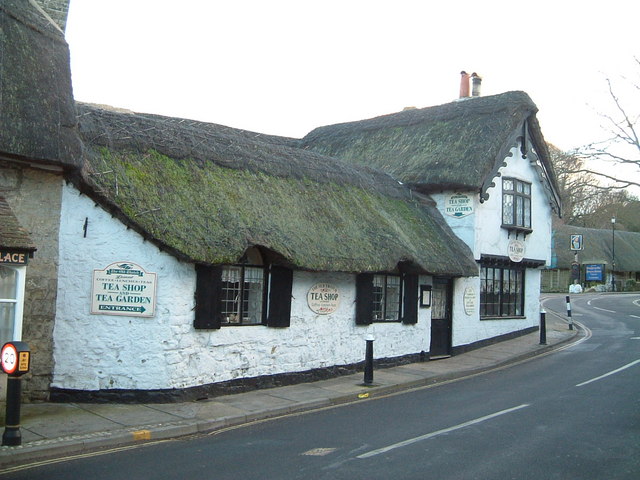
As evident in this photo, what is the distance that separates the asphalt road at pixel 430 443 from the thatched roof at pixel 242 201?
3.27 metres

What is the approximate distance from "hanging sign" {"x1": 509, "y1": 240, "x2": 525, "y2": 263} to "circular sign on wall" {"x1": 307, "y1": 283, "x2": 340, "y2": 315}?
8.77 m

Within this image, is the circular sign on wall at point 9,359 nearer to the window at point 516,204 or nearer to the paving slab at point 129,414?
the paving slab at point 129,414

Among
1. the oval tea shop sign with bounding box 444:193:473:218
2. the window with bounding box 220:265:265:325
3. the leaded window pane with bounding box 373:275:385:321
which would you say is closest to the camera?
the window with bounding box 220:265:265:325

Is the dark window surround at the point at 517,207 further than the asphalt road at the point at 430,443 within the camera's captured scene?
Yes

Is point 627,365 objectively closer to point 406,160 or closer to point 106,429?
point 406,160

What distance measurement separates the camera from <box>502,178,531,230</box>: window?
798 inches

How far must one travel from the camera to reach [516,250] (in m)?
20.6

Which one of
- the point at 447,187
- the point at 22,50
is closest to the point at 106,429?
the point at 22,50

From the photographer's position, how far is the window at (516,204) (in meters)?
20.3

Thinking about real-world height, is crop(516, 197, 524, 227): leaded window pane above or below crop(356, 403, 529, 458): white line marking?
above

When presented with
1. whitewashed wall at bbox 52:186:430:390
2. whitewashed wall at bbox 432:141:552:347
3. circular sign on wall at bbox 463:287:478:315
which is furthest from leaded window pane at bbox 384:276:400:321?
whitewashed wall at bbox 52:186:430:390

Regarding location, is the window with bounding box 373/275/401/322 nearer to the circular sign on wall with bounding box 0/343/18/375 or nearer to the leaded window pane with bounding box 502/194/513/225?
the leaded window pane with bounding box 502/194/513/225

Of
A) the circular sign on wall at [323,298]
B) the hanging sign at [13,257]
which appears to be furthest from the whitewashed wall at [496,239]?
the hanging sign at [13,257]

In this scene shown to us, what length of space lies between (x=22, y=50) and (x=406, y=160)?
12.8m
